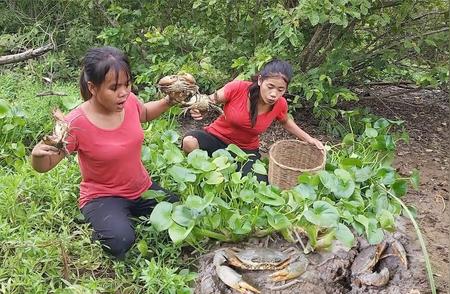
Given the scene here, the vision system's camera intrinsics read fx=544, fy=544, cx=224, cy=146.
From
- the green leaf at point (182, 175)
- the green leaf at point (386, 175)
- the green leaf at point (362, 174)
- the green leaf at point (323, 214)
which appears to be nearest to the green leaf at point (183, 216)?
the green leaf at point (182, 175)

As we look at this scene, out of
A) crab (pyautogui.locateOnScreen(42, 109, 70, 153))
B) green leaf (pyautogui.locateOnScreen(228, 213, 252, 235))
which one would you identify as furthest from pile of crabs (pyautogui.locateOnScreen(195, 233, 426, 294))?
crab (pyautogui.locateOnScreen(42, 109, 70, 153))

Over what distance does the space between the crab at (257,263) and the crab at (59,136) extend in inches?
36.1

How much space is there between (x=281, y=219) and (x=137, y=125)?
2.86 ft

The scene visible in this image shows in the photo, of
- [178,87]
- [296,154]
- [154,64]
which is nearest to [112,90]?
[178,87]

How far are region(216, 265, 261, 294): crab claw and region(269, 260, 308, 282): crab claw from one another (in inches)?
4.9

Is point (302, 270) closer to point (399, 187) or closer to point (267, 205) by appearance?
point (267, 205)

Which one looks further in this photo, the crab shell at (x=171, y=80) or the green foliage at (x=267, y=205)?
the crab shell at (x=171, y=80)

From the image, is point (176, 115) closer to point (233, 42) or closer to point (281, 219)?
point (233, 42)

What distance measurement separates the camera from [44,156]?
2.34 m

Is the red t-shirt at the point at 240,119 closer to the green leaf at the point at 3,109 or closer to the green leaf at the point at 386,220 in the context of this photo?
the green leaf at the point at 386,220

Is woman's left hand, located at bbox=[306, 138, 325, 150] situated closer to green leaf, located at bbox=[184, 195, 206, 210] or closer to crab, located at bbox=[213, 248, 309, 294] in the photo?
crab, located at bbox=[213, 248, 309, 294]

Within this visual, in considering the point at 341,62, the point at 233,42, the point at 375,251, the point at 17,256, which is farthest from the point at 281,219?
the point at 233,42

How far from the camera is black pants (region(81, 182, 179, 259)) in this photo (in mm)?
2648

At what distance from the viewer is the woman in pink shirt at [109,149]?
2465mm
